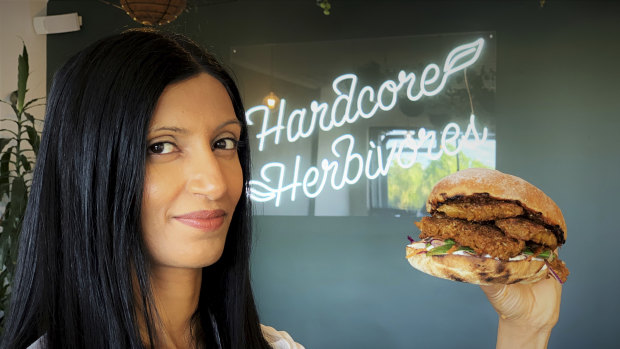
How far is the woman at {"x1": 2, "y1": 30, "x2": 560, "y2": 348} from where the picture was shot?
86 cm

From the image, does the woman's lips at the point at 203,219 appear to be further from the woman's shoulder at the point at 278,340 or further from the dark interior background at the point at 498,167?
the dark interior background at the point at 498,167

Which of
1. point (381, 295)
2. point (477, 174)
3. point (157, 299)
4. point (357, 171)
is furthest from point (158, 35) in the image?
point (381, 295)

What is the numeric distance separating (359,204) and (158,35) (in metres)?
3.07

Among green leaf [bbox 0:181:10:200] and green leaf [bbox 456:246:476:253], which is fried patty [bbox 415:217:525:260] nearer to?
green leaf [bbox 456:246:476:253]

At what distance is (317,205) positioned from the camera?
405 centimetres

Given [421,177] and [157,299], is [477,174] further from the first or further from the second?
[421,177]

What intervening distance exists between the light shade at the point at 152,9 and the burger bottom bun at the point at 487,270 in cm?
180

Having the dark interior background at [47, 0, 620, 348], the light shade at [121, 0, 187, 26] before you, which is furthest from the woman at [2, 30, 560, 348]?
the dark interior background at [47, 0, 620, 348]

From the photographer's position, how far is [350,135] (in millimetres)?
3967

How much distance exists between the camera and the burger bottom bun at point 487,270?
5.15ft

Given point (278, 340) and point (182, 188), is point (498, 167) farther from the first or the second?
point (182, 188)

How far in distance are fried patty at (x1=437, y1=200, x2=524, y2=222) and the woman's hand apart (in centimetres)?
28

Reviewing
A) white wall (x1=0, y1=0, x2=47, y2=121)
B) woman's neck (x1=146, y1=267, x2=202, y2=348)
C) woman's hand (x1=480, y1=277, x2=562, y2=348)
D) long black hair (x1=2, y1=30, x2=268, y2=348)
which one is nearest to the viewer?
long black hair (x1=2, y1=30, x2=268, y2=348)

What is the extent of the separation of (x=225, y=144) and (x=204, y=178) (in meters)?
0.14
